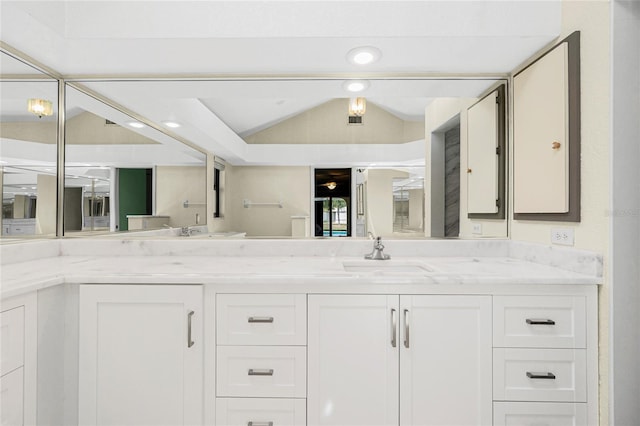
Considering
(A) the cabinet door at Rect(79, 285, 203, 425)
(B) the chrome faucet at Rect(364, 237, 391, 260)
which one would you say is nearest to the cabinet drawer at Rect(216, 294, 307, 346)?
(A) the cabinet door at Rect(79, 285, 203, 425)

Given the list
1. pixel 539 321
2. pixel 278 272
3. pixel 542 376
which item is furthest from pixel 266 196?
pixel 542 376

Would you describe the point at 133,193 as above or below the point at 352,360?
above

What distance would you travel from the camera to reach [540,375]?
137 cm

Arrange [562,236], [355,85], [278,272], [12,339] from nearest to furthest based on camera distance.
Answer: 1. [12,339]
2. [278,272]
3. [562,236]
4. [355,85]

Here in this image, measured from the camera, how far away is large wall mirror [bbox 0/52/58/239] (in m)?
1.65

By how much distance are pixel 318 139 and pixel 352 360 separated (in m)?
1.23

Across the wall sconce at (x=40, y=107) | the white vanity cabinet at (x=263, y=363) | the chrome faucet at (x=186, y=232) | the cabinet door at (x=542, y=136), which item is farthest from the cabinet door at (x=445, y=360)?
the wall sconce at (x=40, y=107)

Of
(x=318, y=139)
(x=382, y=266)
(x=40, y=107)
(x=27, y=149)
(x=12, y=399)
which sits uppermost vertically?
(x=40, y=107)

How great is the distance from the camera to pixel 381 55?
5.69ft

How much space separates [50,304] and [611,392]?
7.44ft

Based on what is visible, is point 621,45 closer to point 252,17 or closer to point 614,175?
point 614,175

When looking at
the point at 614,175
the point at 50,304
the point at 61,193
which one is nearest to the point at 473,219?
the point at 614,175

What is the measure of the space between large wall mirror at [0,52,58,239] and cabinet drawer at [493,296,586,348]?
7.62ft

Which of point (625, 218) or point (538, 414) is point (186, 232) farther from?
point (625, 218)
